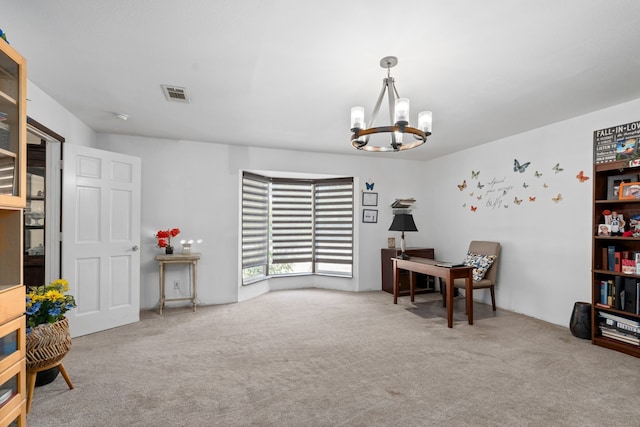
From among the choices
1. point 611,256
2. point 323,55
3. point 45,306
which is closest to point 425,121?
point 323,55

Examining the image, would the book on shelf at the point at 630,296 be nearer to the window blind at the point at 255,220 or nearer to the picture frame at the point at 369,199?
the picture frame at the point at 369,199

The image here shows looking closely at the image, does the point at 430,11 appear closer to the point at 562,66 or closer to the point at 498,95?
the point at 562,66

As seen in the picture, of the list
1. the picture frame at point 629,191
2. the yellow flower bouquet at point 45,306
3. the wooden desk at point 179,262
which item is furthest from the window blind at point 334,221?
the yellow flower bouquet at point 45,306

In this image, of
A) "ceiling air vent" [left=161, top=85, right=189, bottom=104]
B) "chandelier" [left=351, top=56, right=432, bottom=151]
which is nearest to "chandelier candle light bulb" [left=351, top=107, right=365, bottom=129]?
"chandelier" [left=351, top=56, right=432, bottom=151]

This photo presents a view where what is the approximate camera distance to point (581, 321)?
11.1 ft

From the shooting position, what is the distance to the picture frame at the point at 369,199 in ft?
19.1

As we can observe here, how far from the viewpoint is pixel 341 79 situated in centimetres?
273

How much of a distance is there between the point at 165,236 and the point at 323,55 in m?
3.29

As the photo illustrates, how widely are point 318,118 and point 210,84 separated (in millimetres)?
1322

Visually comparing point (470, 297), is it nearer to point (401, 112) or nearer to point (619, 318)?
point (619, 318)

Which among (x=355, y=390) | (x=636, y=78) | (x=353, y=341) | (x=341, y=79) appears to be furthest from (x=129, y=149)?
(x=636, y=78)

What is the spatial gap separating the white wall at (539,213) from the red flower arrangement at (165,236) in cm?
445

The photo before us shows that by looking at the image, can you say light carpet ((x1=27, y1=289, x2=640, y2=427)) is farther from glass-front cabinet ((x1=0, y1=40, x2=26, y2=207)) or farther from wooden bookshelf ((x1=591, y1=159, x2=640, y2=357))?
glass-front cabinet ((x1=0, y1=40, x2=26, y2=207))

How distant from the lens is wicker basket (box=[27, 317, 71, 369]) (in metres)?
2.18
